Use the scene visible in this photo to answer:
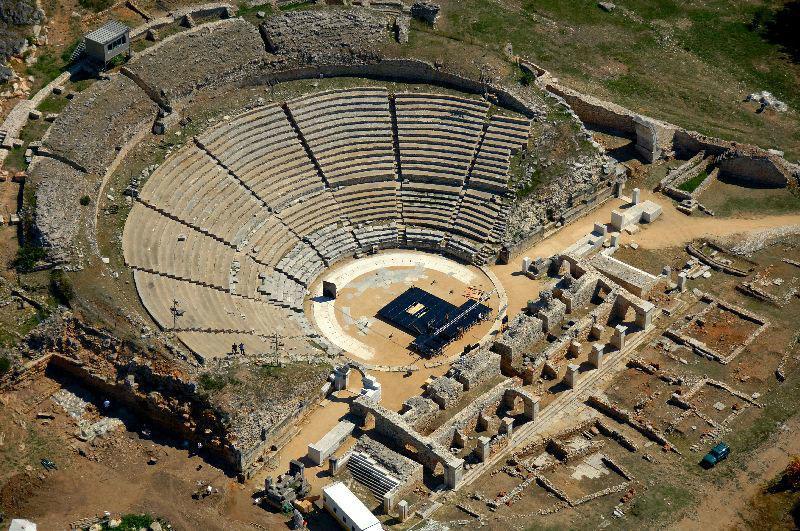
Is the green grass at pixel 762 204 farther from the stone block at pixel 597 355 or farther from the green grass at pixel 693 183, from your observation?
the stone block at pixel 597 355

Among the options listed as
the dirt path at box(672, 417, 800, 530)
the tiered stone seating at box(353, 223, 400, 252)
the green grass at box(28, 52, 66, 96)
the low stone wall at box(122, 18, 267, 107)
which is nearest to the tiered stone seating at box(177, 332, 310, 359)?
the tiered stone seating at box(353, 223, 400, 252)

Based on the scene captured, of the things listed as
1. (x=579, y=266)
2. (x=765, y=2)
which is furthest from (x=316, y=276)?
(x=765, y=2)

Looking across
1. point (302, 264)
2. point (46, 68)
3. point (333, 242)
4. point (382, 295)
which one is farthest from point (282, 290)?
point (46, 68)

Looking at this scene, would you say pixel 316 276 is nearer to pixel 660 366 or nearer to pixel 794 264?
pixel 660 366

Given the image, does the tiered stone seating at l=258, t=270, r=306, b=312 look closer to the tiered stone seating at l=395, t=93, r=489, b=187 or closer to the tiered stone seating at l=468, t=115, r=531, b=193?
the tiered stone seating at l=395, t=93, r=489, b=187

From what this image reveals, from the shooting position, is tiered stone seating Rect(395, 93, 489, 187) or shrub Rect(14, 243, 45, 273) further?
tiered stone seating Rect(395, 93, 489, 187)

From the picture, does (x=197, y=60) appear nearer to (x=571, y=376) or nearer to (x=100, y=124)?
(x=100, y=124)
